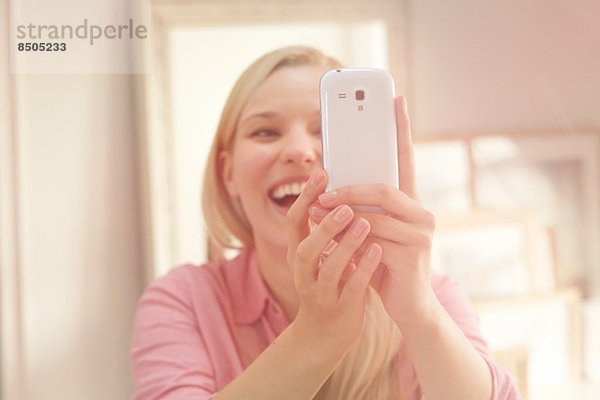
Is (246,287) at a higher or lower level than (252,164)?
lower

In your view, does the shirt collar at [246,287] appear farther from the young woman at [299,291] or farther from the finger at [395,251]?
the finger at [395,251]

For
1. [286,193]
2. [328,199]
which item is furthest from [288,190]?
[328,199]

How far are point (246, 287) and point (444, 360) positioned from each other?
202 millimetres

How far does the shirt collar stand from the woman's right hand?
4.6 inches

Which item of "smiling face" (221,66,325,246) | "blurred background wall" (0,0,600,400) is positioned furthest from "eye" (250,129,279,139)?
"blurred background wall" (0,0,600,400)

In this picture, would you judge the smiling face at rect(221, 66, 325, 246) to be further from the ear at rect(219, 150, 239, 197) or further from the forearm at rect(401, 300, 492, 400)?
the forearm at rect(401, 300, 492, 400)

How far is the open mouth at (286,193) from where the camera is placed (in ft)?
1.75

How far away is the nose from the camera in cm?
52

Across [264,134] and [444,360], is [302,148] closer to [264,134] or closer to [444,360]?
[264,134]

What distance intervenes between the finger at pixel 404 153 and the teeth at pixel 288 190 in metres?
0.10

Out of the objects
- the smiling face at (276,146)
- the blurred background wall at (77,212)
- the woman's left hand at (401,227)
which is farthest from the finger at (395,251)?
the blurred background wall at (77,212)

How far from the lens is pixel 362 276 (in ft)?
1.44

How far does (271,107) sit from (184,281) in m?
0.18

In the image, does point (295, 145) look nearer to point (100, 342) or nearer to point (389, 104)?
point (389, 104)
